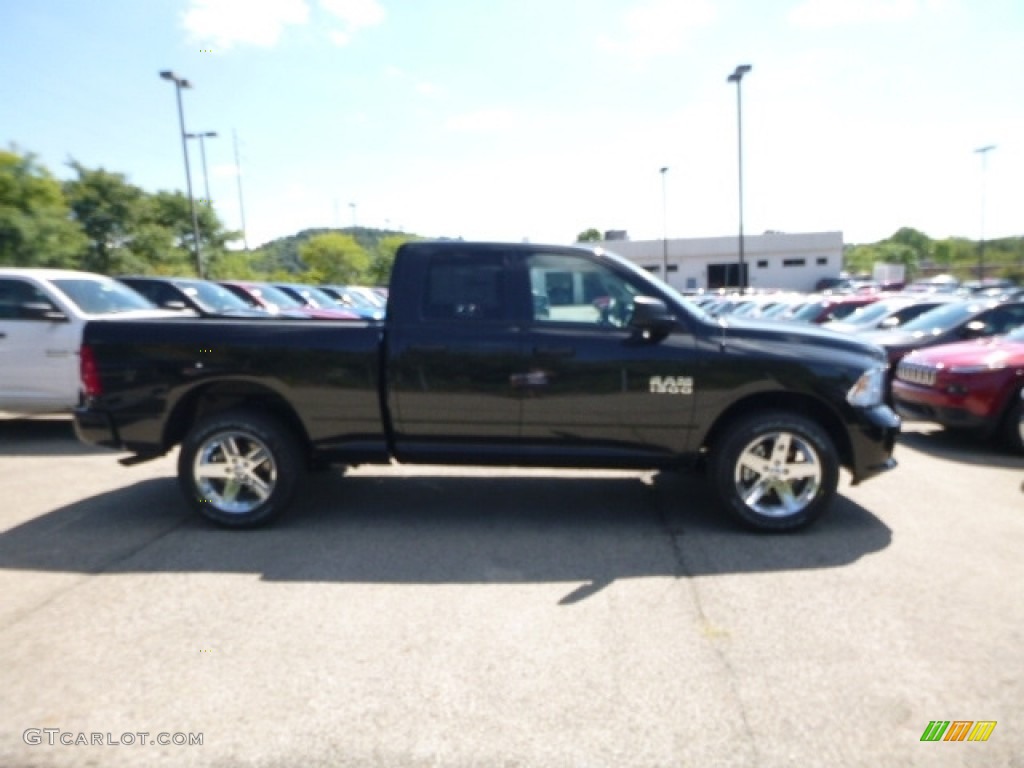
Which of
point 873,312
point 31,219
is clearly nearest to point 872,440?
point 873,312

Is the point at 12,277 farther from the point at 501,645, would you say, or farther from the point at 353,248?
the point at 353,248

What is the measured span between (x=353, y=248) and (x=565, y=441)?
60.5 metres

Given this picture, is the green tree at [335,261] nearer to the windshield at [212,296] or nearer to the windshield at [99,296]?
the windshield at [212,296]

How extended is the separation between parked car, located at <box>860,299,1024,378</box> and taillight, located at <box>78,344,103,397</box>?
29.0ft

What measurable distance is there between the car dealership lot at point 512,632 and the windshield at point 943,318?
5.12 metres

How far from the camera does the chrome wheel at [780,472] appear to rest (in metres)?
4.75

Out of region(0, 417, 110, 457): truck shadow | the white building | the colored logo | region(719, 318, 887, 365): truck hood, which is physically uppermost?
the white building

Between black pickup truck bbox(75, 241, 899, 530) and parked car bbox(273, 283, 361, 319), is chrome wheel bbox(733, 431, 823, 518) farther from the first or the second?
parked car bbox(273, 283, 361, 319)

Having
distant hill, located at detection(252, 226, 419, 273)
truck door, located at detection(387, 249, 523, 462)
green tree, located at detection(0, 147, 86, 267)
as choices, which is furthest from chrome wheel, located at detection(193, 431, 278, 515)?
distant hill, located at detection(252, 226, 419, 273)

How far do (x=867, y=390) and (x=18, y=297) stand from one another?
8.20m

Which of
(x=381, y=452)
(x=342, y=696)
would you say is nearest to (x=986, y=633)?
(x=342, y=696)

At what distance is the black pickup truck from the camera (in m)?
4.74

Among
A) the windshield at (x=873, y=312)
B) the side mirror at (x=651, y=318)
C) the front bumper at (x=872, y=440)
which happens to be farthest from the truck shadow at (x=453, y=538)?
the windshield at (x=873, y=312)

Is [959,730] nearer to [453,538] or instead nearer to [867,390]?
[867,390]
